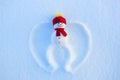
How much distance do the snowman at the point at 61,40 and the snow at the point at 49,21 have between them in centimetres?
2

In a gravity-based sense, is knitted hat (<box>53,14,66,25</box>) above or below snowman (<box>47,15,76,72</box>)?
above

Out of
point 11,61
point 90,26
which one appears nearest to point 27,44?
point 11,61

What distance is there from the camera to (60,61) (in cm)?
65

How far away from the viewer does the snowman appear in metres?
0.62

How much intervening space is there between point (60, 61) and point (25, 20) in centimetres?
17

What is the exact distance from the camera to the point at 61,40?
25.1 inches

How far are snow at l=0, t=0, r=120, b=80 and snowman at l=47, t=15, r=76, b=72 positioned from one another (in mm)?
23

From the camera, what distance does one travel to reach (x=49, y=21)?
2.22ft

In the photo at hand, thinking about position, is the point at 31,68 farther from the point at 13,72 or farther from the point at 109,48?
the point at 109,48

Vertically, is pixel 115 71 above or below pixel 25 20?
below

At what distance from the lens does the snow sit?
63 centimetres

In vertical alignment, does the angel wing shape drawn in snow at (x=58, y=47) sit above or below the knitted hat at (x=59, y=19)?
below

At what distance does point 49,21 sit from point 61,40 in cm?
8

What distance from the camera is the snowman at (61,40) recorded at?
62 centimetres
